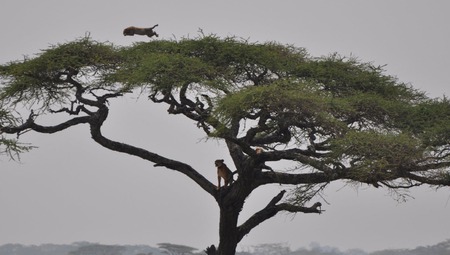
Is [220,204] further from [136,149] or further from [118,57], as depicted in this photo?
[118,57]

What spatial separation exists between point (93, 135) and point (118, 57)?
1.80 metres

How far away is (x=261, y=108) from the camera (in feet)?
50.0

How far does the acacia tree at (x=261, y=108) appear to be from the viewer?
15086mm

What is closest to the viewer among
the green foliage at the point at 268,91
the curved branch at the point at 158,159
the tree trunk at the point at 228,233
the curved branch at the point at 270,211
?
the green foliage at the point at 268,91

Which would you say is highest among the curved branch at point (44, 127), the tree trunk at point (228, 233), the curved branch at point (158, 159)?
the curved branch at point (44, 127)

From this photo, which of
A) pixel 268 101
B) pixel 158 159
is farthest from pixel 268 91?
pixel 158 159

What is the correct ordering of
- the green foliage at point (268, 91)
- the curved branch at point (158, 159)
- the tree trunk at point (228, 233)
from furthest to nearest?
the tree trunk at point (228, 233) < the curved branch at point (158, 159) < the green foliage at point (268, 91)

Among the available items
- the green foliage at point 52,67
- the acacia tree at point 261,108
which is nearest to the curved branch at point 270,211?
the acacia tree at point 261,108

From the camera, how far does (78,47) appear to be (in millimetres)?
17500

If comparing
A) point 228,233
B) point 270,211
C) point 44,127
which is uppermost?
point 44,127

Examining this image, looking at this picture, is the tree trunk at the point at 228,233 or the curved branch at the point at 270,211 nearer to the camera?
the tree trunk at the point at 228,233

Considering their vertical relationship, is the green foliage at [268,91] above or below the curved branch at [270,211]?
above

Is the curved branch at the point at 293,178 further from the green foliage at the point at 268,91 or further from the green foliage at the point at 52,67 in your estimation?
the green foliage at the point at 52,67

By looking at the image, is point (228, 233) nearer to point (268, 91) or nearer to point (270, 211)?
Answer: point (270, 211)
